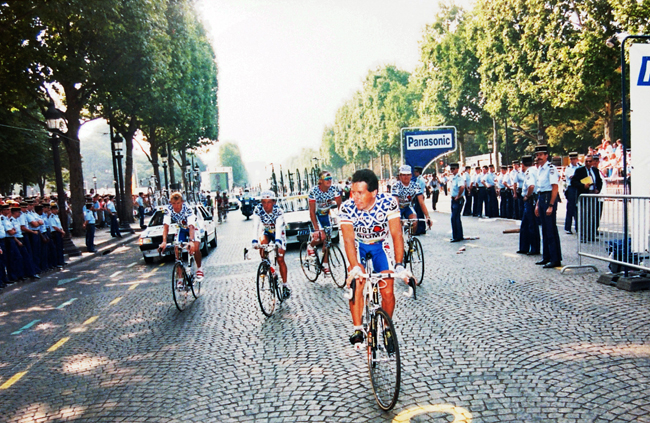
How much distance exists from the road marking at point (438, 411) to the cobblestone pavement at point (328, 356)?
15 mm

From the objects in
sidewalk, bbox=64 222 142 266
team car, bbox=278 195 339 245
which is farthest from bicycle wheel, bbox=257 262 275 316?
sidewalk, bbox=64 222 142 266

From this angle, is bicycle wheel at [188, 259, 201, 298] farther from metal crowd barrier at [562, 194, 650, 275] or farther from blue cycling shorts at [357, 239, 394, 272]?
metal crowd barrier at [562, 194, 650, 275]

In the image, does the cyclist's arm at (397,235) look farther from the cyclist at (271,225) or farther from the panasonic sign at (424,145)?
the panasonic sign at (424,145)

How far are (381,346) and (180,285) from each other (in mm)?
5160

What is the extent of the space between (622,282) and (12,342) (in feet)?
27.7

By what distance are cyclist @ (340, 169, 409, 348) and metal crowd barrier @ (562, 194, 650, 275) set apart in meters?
4.73

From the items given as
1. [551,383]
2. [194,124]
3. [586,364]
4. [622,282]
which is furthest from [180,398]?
[194,124]

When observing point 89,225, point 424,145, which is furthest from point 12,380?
point 424,145

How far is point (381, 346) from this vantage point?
14.2 ft

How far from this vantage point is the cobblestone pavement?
14.2 ft

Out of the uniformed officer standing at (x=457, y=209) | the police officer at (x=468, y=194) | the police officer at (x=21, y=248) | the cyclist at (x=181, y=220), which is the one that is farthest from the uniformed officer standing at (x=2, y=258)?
the police officer at (x=468, y=194)

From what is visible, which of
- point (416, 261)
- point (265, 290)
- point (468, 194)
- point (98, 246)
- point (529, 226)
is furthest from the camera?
point (468, 194)

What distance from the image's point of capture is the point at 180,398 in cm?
478

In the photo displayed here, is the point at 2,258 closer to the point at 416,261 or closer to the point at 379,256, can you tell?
the point at 416,261
